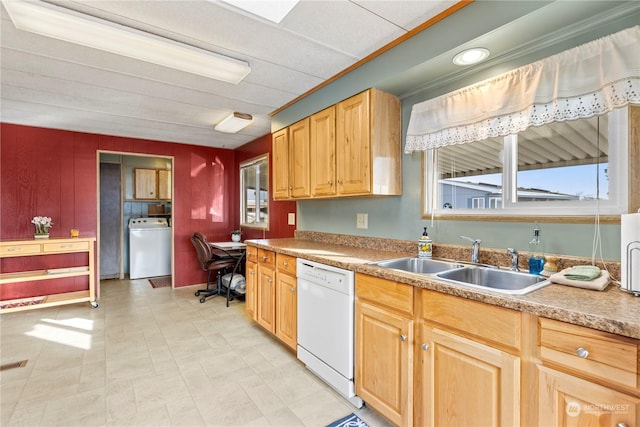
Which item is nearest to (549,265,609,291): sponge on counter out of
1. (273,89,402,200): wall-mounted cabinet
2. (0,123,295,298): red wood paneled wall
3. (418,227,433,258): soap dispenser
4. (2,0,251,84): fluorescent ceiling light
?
(418,227,433,258): soap dispenser

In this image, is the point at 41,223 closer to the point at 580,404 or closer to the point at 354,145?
the point at 354,145

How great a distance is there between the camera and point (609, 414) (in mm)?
938

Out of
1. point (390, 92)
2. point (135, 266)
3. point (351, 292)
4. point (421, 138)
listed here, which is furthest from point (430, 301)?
point (135, 266)

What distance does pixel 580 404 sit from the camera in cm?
99

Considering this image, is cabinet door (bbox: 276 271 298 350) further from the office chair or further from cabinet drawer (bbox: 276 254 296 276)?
the office chair

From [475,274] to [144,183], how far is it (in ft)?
19.3

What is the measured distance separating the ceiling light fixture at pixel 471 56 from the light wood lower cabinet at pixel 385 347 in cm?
133

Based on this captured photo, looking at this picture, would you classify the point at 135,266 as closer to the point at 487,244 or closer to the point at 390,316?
the point at 390,316

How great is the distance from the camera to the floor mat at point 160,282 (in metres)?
5.02

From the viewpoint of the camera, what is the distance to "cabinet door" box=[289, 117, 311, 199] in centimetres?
290

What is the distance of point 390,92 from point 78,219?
14.6 feet

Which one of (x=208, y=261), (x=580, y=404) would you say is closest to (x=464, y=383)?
(x=580, y=404)

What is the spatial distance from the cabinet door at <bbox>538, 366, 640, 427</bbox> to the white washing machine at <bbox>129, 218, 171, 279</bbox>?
19.2 ft

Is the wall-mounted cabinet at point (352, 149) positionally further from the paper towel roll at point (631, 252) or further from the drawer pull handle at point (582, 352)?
the drawer pull handle at point (582, 352)
